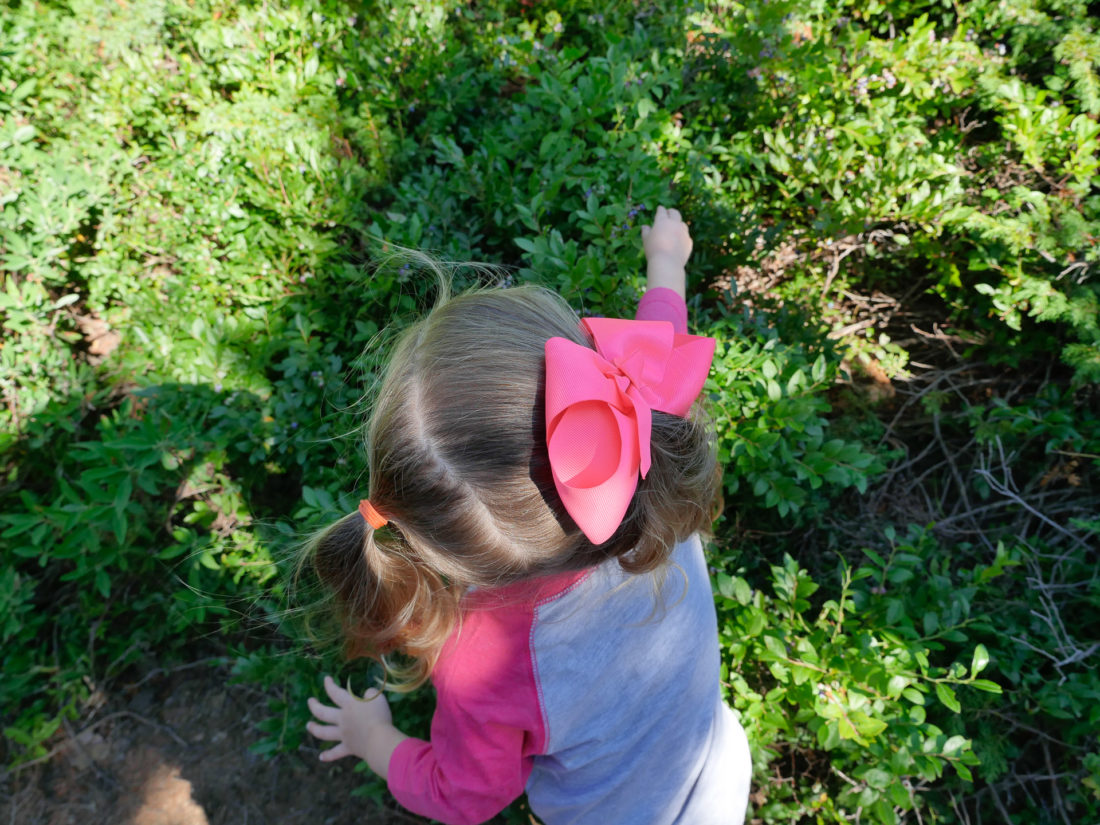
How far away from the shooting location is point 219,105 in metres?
2.54

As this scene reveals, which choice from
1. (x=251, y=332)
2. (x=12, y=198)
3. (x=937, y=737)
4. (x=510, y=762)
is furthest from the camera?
(x=12, y=198)

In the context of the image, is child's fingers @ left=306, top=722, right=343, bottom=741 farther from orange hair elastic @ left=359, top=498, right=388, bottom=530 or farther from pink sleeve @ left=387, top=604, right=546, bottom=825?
orange hair elastic @ left=359, top=498, right=388, bottom=530

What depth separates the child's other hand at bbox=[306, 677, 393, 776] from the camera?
69.1 inches

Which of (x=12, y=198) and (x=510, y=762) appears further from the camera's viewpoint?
(x=12, y=198)

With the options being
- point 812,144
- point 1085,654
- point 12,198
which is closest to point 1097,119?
point 812,144

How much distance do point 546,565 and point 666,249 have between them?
105cm

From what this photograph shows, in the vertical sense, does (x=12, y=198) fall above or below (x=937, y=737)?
above

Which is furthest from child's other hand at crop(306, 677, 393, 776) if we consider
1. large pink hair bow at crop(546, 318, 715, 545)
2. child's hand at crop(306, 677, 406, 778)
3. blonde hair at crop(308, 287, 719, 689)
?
large pink hair bow at crop(546, 318, 715, 545)

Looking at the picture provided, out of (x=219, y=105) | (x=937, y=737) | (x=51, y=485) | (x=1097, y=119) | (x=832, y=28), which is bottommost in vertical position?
(x=51, y=485)

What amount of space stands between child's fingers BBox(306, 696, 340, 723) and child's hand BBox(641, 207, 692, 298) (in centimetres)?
147

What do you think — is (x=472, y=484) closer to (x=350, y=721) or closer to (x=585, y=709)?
(x=585, y=709)

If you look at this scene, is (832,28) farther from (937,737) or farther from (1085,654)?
(937,737)

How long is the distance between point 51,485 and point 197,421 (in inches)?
32.4

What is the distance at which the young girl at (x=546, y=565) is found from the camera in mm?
1087
